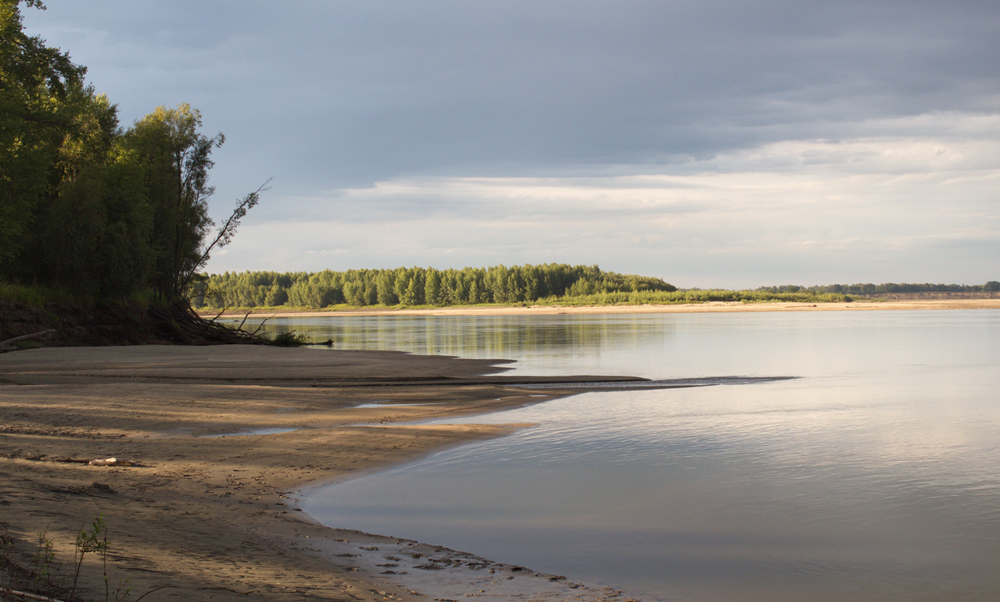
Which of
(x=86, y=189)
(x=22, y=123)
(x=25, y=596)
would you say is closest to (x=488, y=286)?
(x=86, y=189)

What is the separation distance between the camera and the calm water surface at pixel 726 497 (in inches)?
270

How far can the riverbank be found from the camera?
5465 mm

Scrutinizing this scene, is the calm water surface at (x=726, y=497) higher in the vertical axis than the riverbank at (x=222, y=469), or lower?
lower

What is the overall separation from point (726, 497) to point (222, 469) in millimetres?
7171

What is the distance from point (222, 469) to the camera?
9.75 metres

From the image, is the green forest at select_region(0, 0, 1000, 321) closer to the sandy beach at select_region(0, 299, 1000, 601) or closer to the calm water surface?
the sandy beach at select_region(0, 299, 1000, 601)

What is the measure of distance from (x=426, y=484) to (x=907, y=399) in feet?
52.1

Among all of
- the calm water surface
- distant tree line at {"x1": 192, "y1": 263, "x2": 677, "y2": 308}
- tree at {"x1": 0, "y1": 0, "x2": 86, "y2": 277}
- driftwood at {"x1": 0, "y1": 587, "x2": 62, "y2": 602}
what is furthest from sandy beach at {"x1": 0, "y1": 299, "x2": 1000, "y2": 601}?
distant tree line at {"x1": 192, "y1": 263, "x2": 677, "y2": 308}

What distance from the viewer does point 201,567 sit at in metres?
5.36

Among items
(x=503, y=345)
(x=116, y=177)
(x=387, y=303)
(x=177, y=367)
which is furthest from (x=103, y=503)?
(x=387, y=303)

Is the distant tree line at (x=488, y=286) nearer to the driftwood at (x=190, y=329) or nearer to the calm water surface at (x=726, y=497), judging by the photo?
the driftwood at (x=190, y=329)

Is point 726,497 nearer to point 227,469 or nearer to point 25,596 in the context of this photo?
point 227,469

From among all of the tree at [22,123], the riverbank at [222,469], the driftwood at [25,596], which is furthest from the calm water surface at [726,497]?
the tree at [22,123]

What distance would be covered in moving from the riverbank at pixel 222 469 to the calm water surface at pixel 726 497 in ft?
2.57
